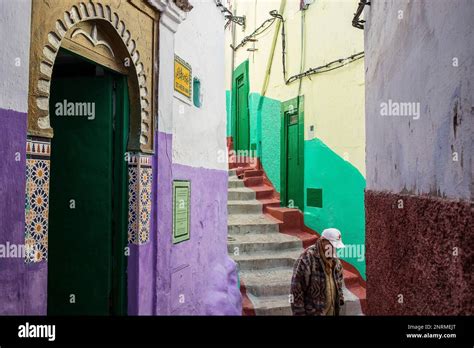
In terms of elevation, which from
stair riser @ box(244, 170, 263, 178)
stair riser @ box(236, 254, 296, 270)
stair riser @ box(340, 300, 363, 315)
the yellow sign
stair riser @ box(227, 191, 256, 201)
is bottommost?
stair riser @ box(340, 300, 363, 315)

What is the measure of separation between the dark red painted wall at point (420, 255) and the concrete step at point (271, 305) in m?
2.02

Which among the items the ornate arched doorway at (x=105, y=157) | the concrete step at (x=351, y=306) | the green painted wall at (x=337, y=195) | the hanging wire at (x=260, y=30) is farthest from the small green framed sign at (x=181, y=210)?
the hanging wire at (x=260, y=30)

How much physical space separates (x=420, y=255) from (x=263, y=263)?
4.18 meters

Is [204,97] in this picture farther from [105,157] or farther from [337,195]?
[337,195]

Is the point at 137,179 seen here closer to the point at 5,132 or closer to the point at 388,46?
the point at 5,132

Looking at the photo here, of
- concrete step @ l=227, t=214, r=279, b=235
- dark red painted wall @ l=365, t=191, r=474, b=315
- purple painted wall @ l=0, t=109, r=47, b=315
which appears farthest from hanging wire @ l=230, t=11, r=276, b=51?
purple painted wall @ l=0, t=109, r=47, b=315

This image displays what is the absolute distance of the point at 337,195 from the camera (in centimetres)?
682

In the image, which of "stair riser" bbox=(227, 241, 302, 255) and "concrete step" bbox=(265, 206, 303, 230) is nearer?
"stair riser" bbox=(227, 241, 302, 255)

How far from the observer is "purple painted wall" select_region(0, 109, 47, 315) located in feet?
6.20

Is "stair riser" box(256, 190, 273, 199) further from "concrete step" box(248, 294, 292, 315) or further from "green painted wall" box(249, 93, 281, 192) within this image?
"concrete step" box(248, 294, 292, 315)

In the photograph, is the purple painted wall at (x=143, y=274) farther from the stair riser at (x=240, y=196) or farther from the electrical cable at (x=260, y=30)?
the electrical cable at (x=260, y=30)

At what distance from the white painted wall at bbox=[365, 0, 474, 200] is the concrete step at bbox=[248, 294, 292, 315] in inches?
93.6

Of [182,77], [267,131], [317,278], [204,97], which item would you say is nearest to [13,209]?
[317,278]

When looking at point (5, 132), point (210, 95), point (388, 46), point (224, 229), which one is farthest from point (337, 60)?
point (5, 132)
